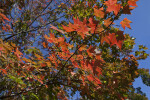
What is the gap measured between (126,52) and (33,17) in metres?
2.94

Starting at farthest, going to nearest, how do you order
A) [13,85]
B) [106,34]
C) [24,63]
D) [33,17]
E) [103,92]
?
[33,17]
[103,92]
[13,85]
[24,63]
[106,34]

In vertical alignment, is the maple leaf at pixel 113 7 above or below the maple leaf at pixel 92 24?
above

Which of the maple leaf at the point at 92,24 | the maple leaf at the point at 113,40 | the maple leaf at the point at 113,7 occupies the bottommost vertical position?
the maple leaf at the point at 113,40

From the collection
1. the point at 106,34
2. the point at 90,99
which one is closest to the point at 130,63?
the point at 90,99

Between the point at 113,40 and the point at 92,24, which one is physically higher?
the point at 92,24

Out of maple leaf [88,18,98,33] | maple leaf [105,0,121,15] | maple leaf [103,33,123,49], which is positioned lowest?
maple leaf [103,33,123,49]

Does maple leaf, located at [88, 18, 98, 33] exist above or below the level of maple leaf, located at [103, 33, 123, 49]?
above

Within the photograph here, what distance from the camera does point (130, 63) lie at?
364cm

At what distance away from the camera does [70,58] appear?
1.56 meters

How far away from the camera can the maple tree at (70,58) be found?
4.00ft

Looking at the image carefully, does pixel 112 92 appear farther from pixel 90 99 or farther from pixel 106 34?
pixel 106 34

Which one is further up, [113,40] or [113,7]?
[113,7]

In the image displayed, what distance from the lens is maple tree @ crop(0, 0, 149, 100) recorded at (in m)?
1.22

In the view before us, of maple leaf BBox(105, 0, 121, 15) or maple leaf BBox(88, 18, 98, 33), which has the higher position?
maple leaf BBox(105, 0, 121, 15)
